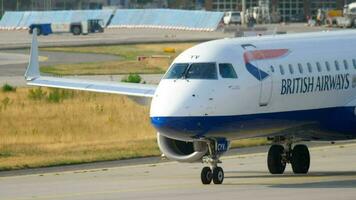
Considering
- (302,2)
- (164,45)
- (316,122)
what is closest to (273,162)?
(316,122)

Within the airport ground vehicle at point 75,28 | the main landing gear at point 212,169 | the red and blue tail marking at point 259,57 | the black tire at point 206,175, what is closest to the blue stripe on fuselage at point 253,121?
the main landing gear at point 212,169

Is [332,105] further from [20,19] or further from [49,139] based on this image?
[20,19]

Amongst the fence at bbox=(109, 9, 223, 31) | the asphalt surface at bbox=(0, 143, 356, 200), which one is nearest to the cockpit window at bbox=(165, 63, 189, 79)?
the asphalt surface at bbox=(0, 143, 356, 200)

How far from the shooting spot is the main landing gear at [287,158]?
33625 mm

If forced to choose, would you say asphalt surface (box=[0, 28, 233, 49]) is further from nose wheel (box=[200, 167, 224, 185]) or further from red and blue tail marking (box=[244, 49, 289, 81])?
nose wheel (box=[200, 167, 224, 185])

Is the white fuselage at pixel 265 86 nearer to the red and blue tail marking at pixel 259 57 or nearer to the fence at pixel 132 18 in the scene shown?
the red and blue tail marking at pixel 259 57

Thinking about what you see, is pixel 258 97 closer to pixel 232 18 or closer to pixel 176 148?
pixel 176 148

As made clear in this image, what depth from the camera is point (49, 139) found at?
45.3 metres

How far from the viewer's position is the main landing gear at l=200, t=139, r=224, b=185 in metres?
30.3

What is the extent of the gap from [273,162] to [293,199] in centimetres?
628

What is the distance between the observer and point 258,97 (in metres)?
30.6

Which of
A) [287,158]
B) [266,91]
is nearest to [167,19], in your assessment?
[287,158]

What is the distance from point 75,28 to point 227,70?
12952 centimetres

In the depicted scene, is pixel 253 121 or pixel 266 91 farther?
pixel 266 91
